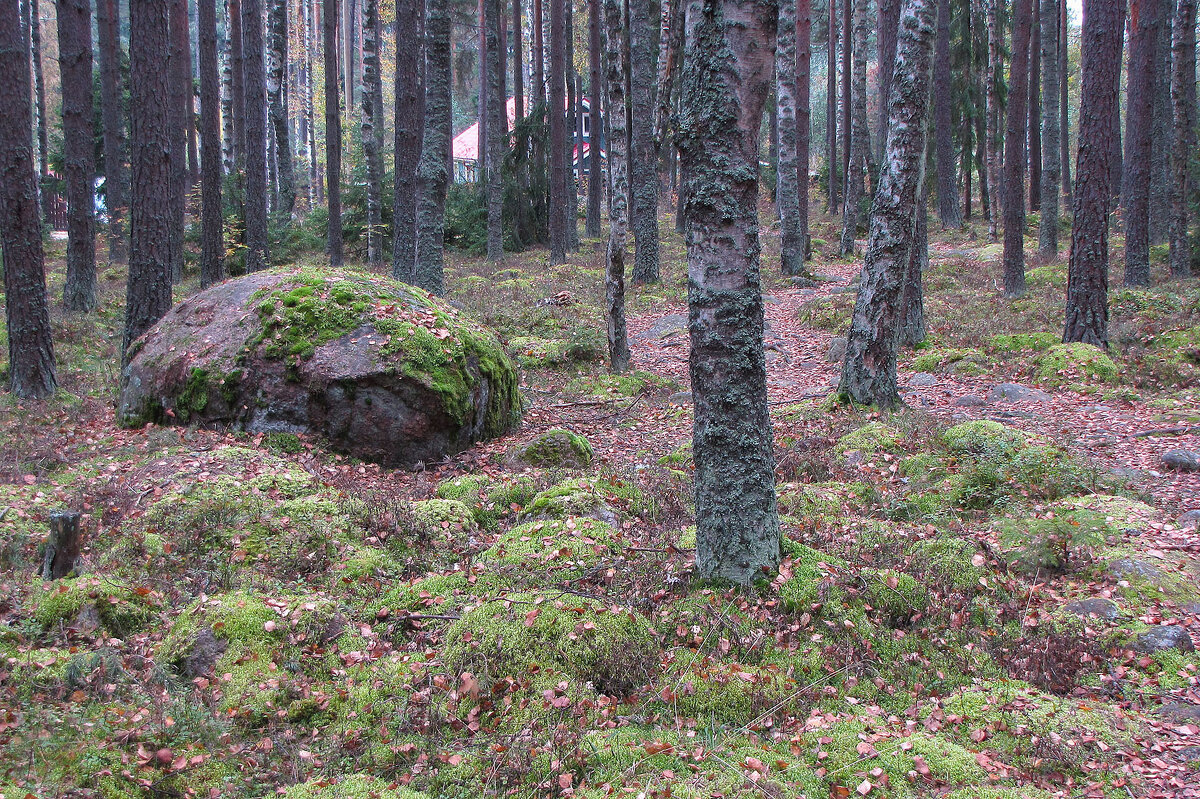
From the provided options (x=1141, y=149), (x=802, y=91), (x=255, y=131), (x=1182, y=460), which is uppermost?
(x=802, y=91)

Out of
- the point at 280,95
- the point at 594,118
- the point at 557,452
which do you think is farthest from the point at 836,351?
the point at 280,95

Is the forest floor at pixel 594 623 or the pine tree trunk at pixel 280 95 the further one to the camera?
the pine tree trunk at pixel 280 95

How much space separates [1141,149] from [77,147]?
20.3 metres

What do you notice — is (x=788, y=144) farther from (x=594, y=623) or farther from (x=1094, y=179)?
(x=594, y=623)

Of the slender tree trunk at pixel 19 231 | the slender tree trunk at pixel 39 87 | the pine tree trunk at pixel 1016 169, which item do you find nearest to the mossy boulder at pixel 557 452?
the slender tree trunk at pixel 19 231

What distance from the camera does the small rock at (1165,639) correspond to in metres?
4.16

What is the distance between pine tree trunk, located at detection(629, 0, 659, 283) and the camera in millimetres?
17641

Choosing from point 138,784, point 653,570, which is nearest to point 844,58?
point 653,570

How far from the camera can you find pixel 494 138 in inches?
914

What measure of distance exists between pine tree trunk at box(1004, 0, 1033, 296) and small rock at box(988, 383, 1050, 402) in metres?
6.38

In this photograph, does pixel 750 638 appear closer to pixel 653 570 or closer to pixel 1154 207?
pixel 653 570

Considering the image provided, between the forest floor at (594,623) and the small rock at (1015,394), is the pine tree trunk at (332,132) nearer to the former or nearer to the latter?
the forest floor at (594,623)

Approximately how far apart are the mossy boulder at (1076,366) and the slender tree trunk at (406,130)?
10.9 metres

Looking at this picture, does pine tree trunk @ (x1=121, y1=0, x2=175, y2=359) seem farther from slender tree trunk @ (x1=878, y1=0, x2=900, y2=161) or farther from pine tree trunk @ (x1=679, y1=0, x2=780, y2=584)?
slender tree trunk @ (x1=878, y1=0, x2=900, y2=161)
